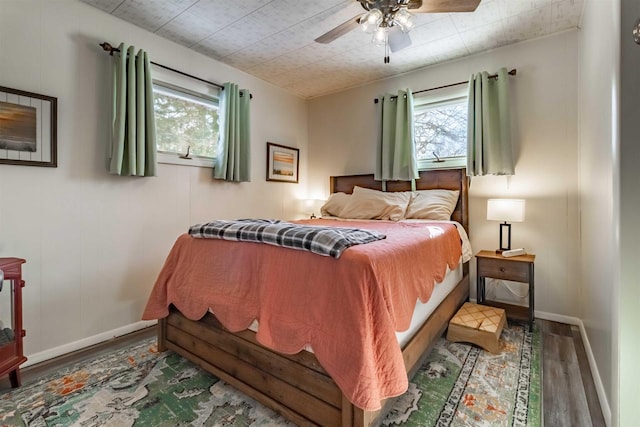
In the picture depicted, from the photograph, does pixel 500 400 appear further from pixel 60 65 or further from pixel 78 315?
pixel 60 65

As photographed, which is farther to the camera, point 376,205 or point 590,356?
point 376,205

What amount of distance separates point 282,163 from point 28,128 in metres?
2.45

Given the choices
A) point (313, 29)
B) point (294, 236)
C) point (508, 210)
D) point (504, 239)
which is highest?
point (313, 29)

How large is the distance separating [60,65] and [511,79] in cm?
375

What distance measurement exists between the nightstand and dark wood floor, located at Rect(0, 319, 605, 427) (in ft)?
0.60

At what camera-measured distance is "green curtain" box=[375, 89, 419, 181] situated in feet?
10.9

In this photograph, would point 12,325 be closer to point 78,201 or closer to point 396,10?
point 78,201

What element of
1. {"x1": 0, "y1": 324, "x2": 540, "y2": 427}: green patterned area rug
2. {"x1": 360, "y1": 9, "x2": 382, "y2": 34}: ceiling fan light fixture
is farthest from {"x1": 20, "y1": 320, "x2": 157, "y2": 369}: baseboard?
{"x1": 360, "y1": 9, "x2": 382, "y2": 34}: ceiling fan light fixture

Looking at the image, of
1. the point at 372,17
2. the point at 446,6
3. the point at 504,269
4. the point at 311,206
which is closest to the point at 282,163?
the point at 311,206

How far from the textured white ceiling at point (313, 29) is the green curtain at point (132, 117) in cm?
40

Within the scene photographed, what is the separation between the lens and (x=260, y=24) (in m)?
2.52

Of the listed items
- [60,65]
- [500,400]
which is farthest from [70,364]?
[500,400]

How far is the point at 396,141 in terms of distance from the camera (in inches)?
131

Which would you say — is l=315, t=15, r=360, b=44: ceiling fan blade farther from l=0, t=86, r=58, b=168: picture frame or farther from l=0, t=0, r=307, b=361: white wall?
l=0, t=86, r=58, b=168: picture frame
